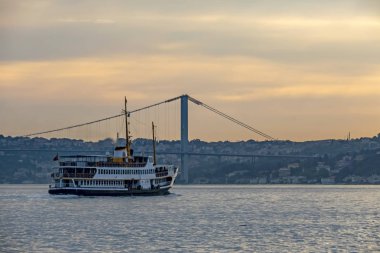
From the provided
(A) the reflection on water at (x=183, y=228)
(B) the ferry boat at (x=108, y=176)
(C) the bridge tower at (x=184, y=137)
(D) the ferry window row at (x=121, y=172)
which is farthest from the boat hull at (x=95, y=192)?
(C) the bridge tower at (x=184, y=137)

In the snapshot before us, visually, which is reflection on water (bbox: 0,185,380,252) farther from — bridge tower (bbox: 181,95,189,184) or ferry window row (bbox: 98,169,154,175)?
bridge tower (bbox: 181,95,189,184)

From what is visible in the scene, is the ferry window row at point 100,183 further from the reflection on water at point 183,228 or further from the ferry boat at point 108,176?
the reflection on water at point 183,228

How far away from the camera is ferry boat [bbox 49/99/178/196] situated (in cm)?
9388

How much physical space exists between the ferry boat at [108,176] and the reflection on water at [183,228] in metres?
9.95

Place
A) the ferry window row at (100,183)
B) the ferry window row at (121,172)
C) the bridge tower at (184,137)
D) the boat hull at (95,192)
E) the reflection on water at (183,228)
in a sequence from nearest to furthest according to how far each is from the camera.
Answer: the reflection on water at (183,228)
the boat hull at (95,192)
the ferry window row at (100,183)
the ferry window row at (121,172)
the bridge tower at (184,137)

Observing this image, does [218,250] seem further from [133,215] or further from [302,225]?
[133,215]

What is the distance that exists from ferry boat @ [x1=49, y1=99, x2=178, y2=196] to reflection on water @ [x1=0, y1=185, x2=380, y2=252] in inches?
392

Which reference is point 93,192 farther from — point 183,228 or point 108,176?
point 183,228

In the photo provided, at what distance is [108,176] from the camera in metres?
94.9

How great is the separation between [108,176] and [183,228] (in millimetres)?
38327

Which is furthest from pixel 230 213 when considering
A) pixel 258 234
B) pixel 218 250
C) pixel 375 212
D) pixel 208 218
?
pixel 218 250

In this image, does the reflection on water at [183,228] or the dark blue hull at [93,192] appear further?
the dark blue hull at [93,192]

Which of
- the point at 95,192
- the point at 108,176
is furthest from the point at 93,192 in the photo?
the point at 108,176

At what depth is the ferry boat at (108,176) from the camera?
3696 inches
